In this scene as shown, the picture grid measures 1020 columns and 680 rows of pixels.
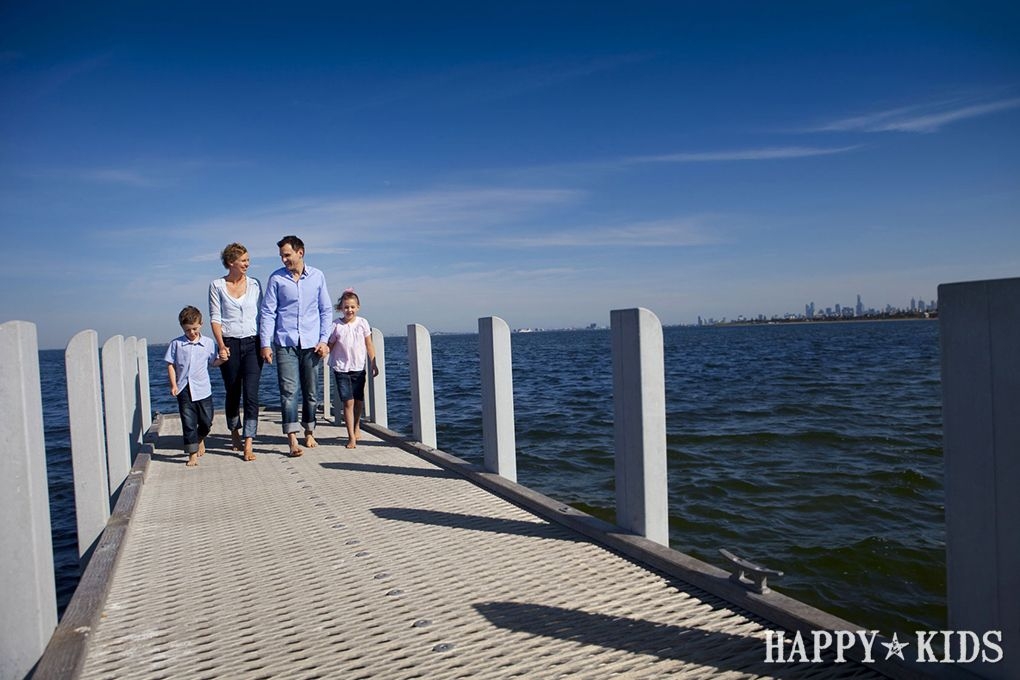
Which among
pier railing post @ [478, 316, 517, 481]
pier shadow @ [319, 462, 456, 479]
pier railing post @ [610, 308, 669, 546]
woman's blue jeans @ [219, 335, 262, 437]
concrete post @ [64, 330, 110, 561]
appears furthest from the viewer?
woman's blue jeans @ [219, 335, 262, 437]

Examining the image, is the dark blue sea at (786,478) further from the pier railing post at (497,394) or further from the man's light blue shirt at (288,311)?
the man's light blue shirt at (288,311)

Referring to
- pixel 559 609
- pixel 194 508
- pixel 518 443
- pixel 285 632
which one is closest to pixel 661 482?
pixel 559 609

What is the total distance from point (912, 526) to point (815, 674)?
624cm

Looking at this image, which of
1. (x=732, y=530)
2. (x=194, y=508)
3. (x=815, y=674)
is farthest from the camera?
(x=732, y=530)

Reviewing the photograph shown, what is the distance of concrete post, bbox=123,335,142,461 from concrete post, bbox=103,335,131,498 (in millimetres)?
1209

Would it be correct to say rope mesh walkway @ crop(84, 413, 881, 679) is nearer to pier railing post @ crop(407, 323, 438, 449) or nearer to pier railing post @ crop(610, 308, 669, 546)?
pier railing post @ crop(610, 308, 669, 546)

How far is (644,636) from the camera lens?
2.70 m

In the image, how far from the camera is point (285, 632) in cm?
289

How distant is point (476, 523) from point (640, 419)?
135cm

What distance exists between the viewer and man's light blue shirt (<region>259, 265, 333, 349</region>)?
21.8ft

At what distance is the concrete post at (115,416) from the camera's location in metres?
5.59

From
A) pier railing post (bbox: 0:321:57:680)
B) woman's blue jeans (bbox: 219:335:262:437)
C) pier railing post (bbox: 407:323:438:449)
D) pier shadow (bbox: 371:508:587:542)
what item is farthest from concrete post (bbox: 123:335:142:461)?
pier railing post (bbox: 0:321:57:680)

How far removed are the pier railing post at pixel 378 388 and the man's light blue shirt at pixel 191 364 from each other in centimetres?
192

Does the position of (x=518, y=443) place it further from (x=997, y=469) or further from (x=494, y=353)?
(x=997, y=469)
